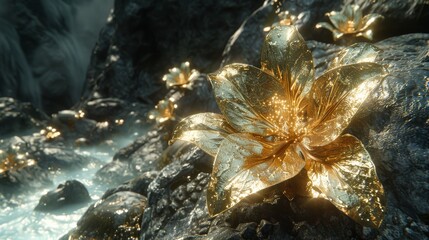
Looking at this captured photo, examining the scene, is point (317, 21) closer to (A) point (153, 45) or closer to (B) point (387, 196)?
(B) point (387, 196)

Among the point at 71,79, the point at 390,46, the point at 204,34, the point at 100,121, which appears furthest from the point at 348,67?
the point at 71,79

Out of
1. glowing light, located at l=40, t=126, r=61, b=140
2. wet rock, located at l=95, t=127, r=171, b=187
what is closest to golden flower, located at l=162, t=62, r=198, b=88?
wet rock, located at l=95, t=127, r=171, b=187

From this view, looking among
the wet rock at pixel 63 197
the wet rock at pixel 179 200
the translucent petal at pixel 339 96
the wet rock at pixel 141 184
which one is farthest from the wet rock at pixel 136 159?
the translucent petal at pixel 339 96

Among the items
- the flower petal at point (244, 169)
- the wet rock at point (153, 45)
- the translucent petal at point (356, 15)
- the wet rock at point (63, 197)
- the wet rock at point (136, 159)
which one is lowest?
the wet rock at point (136, 159)

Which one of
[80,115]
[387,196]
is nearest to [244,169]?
[387,196]

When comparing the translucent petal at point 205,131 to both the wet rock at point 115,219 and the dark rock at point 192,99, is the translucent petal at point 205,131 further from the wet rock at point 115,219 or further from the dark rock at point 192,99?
the dark rock at point 192,99

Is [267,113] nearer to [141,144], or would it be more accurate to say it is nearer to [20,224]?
[20,224]
